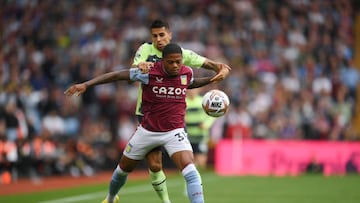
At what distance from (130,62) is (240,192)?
10.2 metres

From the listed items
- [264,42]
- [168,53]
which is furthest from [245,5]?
[168,53]

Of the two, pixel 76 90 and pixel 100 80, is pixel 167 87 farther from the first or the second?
pixel 76 90

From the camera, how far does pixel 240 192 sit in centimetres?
1546

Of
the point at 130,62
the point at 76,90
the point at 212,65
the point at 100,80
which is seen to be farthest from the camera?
the point at 130,62

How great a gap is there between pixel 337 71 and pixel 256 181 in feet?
23.4

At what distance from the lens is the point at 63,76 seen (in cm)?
2392

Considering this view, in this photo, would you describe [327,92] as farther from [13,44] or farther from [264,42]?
[13,44]

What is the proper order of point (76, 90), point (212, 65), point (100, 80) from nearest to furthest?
point (76, 90)
point (100, 80)
point (212, 65)

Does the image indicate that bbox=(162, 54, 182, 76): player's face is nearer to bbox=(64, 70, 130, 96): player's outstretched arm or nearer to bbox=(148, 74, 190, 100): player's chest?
bbox=(148, 74, 190, 100): player's chest

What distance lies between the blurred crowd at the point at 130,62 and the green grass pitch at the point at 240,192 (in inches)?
126

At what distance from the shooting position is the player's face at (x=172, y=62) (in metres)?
9.76

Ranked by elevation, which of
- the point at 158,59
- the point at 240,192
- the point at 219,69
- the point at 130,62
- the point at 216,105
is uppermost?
the point at 158,59

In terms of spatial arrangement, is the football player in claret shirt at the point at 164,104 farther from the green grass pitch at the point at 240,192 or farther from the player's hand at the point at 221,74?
the green grass pitch at the point at 240,192

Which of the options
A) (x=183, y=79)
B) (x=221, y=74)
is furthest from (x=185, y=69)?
(x=221, y=74)
